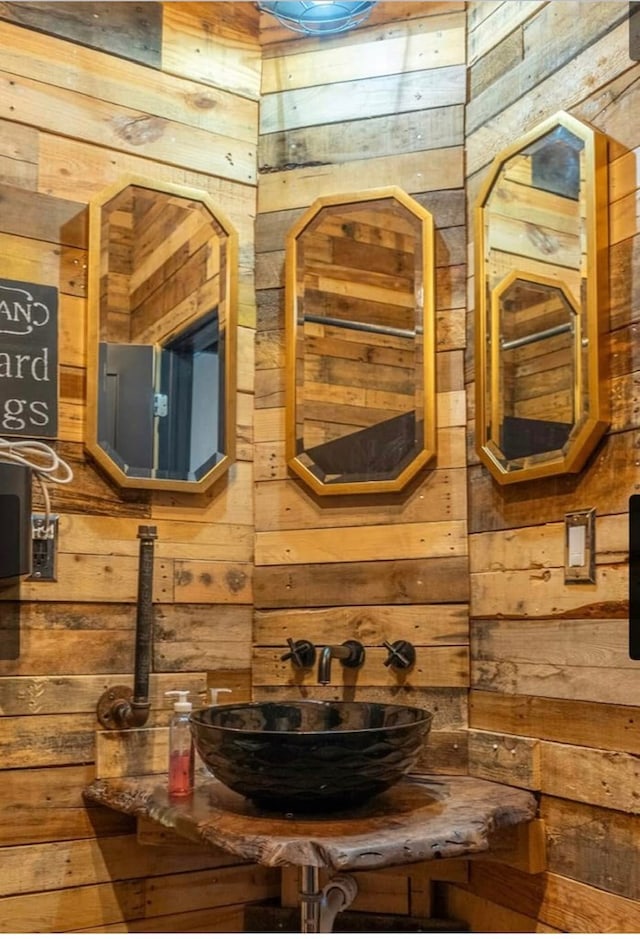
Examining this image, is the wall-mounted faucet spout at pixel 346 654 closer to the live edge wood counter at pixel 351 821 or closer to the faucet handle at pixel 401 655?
the faucet handle at pixel 401 655

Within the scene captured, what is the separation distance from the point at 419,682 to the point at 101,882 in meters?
0.77

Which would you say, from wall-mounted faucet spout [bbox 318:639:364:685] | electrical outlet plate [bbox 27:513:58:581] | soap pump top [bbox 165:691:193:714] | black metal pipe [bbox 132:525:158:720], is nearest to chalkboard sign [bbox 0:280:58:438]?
electrical outlet plate [bbox 27:513:58:581]

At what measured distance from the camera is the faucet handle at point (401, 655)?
1.94m

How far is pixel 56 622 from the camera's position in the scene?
190 cm

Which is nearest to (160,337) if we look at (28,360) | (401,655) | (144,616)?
(28,360)

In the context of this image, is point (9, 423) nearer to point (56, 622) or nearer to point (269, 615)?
point (56, 622)

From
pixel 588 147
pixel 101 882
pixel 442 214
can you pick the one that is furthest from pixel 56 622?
pixel 588 147

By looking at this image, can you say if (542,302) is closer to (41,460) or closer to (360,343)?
(360,343)

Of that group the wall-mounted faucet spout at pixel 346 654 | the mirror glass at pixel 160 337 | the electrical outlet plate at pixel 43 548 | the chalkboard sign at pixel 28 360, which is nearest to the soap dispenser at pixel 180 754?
the wall-mounted faucet spout at pixel 346 654

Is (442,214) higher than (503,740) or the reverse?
higher

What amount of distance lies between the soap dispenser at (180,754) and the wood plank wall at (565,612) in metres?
0.58

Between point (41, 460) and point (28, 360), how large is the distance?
0.21 meters

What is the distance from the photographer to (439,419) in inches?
→ 79.2

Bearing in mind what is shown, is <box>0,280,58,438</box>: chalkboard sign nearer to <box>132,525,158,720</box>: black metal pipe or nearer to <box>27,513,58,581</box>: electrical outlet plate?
<box>27,513,58,581</box>: electrical outlet plate
